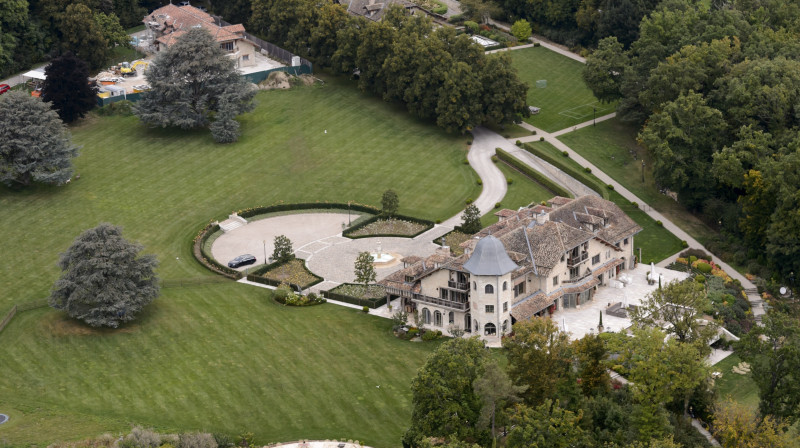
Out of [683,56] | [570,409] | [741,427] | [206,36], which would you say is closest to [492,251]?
[570,409]

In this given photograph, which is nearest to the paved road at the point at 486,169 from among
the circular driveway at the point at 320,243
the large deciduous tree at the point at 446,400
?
the circular driveway at the point at 320,243

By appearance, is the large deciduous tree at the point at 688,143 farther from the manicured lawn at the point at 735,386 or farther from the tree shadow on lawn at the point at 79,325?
the tree shadow on lawn at the point at 79,325

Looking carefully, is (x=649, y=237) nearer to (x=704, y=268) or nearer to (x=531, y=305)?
(x=704, y=268)

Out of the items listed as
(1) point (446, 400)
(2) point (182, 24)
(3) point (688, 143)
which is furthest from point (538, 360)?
(2) point (182, 24)

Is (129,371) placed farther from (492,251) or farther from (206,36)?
(206,36)

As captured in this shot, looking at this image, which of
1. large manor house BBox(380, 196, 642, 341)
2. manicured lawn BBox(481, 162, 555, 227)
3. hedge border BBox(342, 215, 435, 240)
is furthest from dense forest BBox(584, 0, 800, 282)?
hedge border BBox(342, 215, 435, 240)
